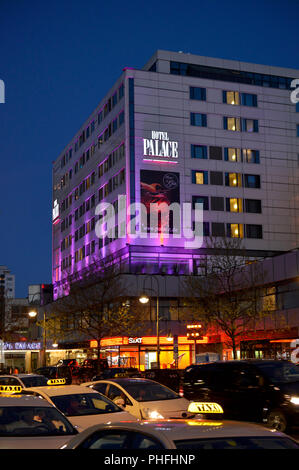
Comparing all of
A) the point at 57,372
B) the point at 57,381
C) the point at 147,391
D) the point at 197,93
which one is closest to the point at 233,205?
the point at 197,93

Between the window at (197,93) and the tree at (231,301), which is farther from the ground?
the window at (197,93)

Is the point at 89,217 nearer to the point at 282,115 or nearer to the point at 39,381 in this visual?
the point at 282,115

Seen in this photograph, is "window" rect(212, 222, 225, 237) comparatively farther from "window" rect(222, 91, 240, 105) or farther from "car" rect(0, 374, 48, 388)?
"car" rect(0, 374, 48, 388)

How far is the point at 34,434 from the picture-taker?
930cm

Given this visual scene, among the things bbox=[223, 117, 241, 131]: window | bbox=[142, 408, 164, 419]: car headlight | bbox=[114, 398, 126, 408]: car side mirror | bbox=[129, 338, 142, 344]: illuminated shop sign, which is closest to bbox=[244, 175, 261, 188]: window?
bbox=[223, 117, 241, 131]: window

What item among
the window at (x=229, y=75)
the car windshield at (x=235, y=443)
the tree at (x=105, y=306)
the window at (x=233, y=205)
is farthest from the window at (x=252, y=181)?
the car windshield at (x=235, y=443)

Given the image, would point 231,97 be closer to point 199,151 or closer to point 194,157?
point 199,151

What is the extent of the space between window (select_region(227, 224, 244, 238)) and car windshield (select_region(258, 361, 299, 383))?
184 feet

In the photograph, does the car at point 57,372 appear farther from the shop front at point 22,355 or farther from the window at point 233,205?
the window at point 233,205

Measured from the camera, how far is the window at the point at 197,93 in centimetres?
7453

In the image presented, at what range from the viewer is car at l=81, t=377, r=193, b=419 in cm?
1575

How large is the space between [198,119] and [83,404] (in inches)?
2504

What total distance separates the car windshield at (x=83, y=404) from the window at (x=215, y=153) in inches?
2466

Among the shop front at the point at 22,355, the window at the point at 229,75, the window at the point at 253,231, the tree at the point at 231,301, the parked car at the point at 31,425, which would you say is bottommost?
the shop front at the point at 22,355
